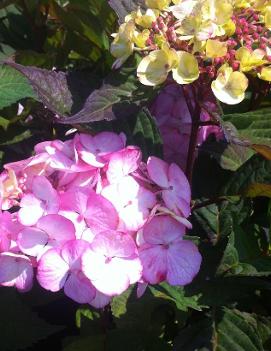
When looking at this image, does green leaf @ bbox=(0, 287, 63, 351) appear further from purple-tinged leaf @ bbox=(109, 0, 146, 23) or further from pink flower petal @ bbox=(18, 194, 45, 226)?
purple-tinged leaf @ bbox=(109, 0, 146, 23)

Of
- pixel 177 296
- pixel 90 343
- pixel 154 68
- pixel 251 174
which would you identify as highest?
pixel 154 68

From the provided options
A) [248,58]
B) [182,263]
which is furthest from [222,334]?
[248,58]

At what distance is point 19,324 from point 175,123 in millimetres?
459

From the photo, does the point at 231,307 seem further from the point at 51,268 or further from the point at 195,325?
the point at 51,268

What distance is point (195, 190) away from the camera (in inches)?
42.5

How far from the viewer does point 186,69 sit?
2.65 ft

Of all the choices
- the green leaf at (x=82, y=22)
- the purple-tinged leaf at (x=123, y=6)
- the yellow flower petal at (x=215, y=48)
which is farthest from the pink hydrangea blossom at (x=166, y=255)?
the green leaf at (x=82, y=22)

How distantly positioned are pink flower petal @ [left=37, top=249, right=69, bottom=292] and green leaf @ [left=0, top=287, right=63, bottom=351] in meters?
0.39

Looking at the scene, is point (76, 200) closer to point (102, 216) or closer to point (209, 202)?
point (102, 216)

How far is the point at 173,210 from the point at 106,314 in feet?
1.35

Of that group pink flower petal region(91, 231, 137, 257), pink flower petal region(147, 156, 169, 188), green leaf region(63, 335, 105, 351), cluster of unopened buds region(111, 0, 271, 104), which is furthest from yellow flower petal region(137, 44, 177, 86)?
green leaf region(63, 335, 105, 351)

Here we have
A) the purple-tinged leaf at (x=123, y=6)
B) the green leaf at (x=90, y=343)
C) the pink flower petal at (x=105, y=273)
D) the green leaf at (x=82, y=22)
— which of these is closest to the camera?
the pink flower petal at (x=105, y=273)

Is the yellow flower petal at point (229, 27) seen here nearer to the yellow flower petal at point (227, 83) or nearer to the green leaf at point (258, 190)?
the yellow flower petal at point (227, 83)

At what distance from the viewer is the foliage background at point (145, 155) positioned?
3.05ft
